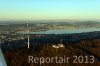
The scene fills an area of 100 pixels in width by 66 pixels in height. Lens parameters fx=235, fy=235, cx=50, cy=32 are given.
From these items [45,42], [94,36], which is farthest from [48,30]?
[94,36]

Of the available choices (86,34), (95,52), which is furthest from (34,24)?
(95,52)

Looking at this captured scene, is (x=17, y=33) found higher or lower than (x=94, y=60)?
higher

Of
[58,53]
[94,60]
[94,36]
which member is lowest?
[94,60]

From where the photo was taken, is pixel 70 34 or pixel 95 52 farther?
pixel 95 52

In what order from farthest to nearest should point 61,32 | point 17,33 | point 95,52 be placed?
1. point 95,52
2. point 61,32
3. point 17,33

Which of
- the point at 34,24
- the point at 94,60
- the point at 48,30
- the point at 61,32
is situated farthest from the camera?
the point at 94,60

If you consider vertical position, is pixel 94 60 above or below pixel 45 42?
below

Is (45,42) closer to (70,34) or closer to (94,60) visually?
(70,34)

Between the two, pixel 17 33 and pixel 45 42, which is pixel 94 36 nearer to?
pixel 45 42

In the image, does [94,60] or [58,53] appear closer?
[58,53]
